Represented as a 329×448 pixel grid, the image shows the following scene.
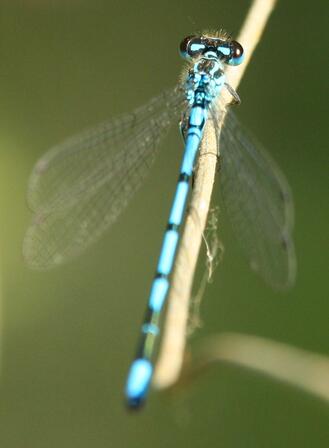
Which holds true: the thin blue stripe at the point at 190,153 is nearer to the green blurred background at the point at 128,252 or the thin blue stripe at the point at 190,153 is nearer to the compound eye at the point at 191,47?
the compound eye at the point at 191,47

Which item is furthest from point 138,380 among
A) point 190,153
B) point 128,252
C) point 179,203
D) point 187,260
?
point 128,252

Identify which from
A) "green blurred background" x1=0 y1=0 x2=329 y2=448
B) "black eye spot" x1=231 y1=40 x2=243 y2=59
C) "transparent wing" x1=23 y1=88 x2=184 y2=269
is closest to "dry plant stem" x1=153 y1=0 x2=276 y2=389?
"black eye spot" x1=231 y1=40 x2=243 y2=59

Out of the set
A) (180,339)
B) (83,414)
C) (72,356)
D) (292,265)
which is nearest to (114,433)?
(83,414)

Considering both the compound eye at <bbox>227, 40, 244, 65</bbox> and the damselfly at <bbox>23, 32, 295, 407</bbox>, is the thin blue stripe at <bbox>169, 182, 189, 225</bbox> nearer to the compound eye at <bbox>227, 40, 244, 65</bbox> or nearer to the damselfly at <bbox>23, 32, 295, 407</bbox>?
the damselfly at <bbox>23, 32, 295, 407</bbox>

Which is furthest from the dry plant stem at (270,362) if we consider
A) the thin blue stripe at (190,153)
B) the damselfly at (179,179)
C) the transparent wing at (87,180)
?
the transparent wing at (87,180)

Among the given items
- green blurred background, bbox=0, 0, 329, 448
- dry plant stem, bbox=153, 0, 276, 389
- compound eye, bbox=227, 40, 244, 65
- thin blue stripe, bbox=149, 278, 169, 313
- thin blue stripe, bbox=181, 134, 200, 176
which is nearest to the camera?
dry plant stem, bbox=153, 0, 276, 389

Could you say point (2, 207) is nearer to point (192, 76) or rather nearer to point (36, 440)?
point (36, 440)
